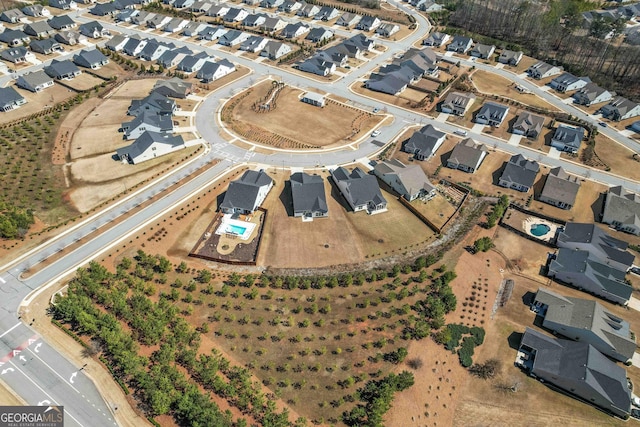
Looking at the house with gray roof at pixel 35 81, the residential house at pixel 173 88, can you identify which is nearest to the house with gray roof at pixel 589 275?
the residential house at pixel 173 88

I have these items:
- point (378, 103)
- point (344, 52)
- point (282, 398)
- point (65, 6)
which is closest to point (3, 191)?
point (282, 398)

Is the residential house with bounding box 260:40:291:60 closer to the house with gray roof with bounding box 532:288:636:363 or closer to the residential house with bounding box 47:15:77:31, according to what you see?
the residential house with bounding box 47:15:77:31

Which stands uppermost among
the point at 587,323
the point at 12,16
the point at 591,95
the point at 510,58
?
the point at 510,58

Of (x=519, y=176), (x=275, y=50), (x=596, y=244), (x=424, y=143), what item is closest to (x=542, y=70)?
(x=519, y=176)

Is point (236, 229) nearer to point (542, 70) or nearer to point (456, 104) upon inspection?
point (456, 104)

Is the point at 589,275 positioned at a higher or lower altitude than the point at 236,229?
higher

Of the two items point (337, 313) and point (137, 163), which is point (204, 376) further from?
point (137, 163)
